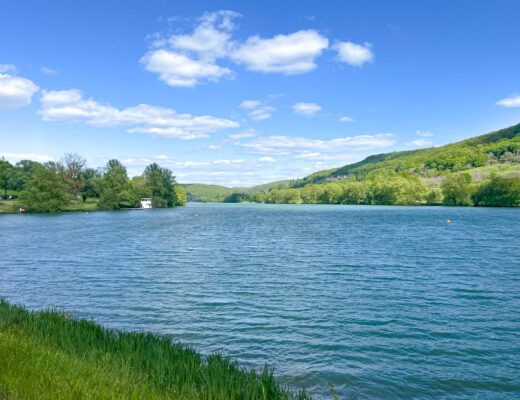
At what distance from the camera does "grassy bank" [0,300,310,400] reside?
8891 millimetres

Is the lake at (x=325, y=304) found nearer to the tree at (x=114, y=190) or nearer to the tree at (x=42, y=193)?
the tree at (x=42, y=193)

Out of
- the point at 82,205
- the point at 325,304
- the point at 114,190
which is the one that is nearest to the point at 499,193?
the point at 114,190

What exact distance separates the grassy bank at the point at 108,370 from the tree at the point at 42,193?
158502 mm

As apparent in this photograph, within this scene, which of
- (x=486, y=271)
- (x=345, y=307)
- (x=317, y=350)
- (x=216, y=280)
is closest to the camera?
(x=317, y=350)

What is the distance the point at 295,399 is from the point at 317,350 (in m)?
7.86

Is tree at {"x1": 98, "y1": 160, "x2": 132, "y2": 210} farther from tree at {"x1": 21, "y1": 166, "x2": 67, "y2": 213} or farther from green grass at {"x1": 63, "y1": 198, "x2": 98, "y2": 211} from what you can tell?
tree at {"x1": 21, "y1": 166, "x2": 67, "y2": 213}

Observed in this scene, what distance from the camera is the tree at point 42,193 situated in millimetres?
155625

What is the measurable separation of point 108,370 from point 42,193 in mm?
164381

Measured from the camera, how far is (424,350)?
59.6 feet

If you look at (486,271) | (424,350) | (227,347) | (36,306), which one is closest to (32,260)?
(36,306)

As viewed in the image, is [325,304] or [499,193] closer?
[325,304]

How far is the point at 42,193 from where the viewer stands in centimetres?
15588

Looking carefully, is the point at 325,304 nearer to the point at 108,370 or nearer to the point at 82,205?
the point at 108,370

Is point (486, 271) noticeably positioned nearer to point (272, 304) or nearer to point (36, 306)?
point (272, 304)
